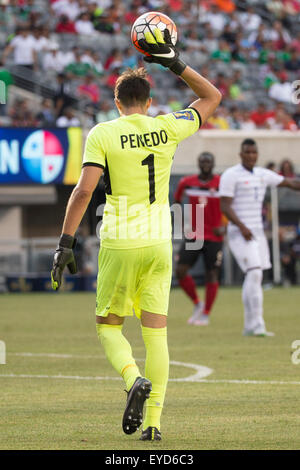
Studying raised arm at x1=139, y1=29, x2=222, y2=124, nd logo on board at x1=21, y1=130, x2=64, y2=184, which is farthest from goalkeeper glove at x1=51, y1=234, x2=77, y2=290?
nd logo on board at x1=21, y1=130, x2=64, y2=184

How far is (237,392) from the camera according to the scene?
8289mm

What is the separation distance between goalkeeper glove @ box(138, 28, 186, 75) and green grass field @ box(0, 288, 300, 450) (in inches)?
86.3

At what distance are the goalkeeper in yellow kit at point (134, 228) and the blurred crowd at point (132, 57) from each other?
16.9m

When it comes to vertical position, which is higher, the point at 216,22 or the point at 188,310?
the point at 216,22

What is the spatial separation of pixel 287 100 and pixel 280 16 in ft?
15.7

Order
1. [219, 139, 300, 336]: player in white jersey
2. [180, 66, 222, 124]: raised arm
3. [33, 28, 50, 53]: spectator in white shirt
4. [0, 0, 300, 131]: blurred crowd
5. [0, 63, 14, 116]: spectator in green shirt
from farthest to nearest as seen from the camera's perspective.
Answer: [33, 28, 50, 53]: spectator in white shirt, [0, 0, 300, 131]: blurred crowd, [0, 63, 14, 116]: spectator in green shirt, [219, 139, 300, 336]: player in white jersey, [180, 66, 222, 124]: raised arm

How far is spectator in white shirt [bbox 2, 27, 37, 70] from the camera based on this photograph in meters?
24.2

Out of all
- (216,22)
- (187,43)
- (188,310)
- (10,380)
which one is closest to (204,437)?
(10,380)

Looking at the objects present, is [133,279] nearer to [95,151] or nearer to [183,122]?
[95,151]

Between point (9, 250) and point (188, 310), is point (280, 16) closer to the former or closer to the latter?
point (9, 250)

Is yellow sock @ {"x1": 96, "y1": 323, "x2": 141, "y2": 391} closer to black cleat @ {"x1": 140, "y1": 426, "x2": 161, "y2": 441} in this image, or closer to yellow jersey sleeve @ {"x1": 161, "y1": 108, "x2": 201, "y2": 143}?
black cleat @ {"x1": 140, "y1": 426, "x2": 161, "y2": 441}

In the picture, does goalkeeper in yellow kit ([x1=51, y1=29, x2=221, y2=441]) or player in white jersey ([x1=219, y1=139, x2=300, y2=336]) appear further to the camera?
player in white jersey ([x1=219, y1=139, x2=300, y2=336])

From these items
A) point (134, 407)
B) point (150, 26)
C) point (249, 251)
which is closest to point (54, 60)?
point (249, 251)

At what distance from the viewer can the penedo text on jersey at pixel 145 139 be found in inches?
242
